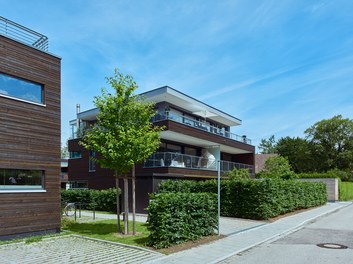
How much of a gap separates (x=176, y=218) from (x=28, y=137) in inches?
230

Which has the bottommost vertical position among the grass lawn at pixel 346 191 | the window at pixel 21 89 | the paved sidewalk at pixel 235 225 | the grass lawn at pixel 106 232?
the grass lawn at pixel 346 191

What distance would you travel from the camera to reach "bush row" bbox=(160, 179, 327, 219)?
1808 cm

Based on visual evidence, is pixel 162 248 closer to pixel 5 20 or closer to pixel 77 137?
pixel 5 20

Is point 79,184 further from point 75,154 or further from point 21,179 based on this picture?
point 21,179

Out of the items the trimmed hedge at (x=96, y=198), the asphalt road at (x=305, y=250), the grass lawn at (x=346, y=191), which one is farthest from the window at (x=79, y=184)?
the grass lawn at (x=346, y=191)

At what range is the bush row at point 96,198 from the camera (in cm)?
2258

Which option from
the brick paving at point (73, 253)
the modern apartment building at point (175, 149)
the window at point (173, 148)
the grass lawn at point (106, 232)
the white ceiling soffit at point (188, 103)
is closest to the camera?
the brick paving at point (73, 253)

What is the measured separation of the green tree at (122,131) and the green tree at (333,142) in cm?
5292

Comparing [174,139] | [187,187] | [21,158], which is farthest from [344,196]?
[21,158]

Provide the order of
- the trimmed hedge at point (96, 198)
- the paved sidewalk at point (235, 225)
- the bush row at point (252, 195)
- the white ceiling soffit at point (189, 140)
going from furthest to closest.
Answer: the white ceiling soffit at point (189, 140) < the trimmed hedge at point (96, 198) < the bush row at point (252, 195) < the paved sidewalk at point (235, 225)

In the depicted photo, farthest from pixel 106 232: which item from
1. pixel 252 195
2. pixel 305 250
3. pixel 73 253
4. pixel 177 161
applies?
pixel 177 161

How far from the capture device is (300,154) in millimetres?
60750

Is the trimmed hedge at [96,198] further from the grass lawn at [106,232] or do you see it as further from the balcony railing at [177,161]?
the grass lawn at [106,232]

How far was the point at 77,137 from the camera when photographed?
110ft
